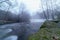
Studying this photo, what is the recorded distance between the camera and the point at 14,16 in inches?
857

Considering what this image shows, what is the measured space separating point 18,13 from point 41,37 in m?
17.1

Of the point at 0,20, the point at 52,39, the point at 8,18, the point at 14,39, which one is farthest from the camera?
the point at 8,18

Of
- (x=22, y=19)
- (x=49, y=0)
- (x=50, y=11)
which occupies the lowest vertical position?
(x=22, y=19)

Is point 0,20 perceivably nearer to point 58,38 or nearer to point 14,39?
point 14,39

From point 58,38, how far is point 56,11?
13.6m

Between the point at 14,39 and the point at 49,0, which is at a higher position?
the point at 49,0

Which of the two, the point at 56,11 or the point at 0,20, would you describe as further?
the point at 0,20

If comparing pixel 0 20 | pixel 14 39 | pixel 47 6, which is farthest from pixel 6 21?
pixel 14 39

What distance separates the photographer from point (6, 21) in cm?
2111

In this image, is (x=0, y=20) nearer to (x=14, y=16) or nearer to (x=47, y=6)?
(x=14, y=16)

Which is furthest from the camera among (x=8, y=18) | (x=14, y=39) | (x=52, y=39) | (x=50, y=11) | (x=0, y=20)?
(x=8, y=18)

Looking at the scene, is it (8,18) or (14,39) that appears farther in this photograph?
(8,18)

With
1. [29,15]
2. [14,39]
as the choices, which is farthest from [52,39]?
[29,15]

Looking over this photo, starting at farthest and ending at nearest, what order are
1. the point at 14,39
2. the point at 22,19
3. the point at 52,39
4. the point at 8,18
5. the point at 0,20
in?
the point at 22,19 → the point at 8,18 → the point at 0,20 → the point at 14,39 → the point at 52,39
